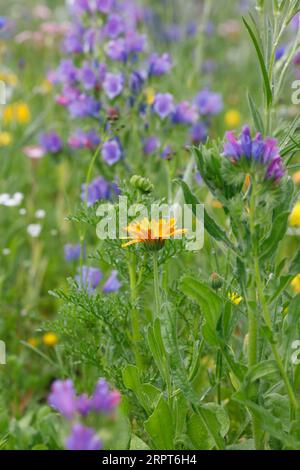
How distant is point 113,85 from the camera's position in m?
1.99

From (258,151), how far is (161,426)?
17.6 inches

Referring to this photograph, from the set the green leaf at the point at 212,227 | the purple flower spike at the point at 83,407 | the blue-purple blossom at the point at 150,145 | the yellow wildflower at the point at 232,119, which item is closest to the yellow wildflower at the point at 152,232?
the green leaf at the point at 212,227

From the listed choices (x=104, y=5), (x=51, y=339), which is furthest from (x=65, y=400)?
(x=104, y=5)

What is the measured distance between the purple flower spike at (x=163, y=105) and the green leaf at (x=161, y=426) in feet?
3.16

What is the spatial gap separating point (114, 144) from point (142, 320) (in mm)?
535

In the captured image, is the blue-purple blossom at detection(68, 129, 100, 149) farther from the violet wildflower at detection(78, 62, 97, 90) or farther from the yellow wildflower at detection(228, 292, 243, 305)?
the yellow wildflower at detection(228, 292, 243, 305)

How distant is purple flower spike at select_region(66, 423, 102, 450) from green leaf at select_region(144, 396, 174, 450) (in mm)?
291

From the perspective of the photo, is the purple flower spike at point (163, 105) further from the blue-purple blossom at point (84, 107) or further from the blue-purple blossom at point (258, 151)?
the blue-purple blossom at point (258, 151)

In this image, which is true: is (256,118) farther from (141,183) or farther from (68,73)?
(68,73)

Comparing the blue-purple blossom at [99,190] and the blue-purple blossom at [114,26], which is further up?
the blue-purple blossom at [114,26]

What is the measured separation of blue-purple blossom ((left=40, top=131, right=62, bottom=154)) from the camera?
2.33m

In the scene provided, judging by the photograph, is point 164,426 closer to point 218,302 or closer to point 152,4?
point 218,302

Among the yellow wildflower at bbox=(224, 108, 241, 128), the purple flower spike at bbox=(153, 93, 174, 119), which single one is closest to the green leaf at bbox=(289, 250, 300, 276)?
the purple flower spike at bbox=(153, 93, 174, 119)

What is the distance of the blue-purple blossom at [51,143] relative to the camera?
233 cm
